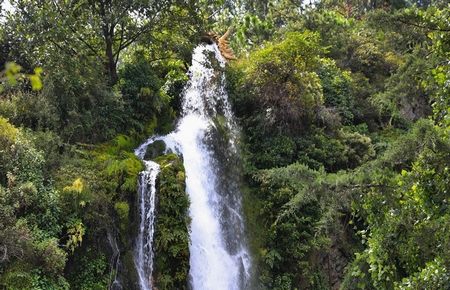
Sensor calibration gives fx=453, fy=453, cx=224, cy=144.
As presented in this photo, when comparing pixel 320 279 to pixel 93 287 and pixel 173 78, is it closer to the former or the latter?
pixel 93 287

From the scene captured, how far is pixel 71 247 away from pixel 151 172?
273 cm

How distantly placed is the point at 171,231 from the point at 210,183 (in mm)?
2973

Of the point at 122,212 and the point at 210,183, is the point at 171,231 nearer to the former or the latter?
the point at 122,212

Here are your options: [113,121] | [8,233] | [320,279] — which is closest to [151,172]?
[113,121]

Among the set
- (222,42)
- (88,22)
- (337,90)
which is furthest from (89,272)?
(222,42)

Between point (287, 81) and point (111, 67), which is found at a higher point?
point (111, 67)

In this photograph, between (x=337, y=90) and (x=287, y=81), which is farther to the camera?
(x=337, y=90)

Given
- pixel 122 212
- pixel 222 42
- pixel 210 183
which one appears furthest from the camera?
pixel 222 42

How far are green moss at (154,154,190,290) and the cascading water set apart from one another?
290 millimetres

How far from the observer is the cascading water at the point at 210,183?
11477 millimetres

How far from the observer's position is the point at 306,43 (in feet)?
48.0

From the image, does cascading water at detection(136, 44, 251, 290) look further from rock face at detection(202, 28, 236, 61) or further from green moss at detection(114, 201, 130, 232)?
rock face at detection(202, 28, 236, 61)

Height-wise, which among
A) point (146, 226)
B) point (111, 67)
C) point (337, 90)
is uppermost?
point (337, 90)

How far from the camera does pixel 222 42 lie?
19.5m
